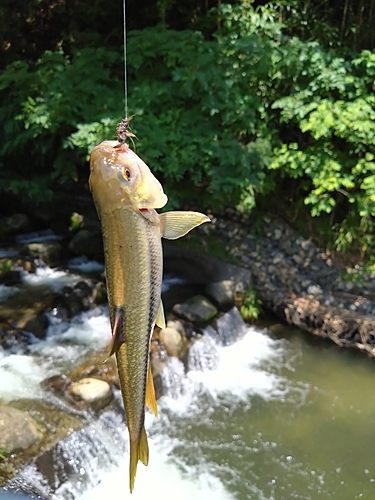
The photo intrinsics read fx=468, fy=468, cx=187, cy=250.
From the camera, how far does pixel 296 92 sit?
677cm

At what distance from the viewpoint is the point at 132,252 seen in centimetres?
148

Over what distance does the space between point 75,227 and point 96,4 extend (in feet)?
13.5

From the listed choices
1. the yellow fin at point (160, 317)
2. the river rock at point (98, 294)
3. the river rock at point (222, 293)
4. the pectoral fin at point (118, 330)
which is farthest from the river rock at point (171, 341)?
the pectoral fin at point (118, 330)

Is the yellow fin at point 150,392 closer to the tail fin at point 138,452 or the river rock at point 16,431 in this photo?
the tail fin at point 138,452

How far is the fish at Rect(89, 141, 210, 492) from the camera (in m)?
1.41

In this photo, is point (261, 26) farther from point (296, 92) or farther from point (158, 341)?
point (158, 341)

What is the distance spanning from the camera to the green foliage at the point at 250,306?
6949 mm

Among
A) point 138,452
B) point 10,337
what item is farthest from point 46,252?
point 138,452

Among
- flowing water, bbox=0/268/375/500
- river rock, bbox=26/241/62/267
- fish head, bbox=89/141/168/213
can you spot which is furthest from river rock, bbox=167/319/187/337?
fish head, bbox=89/141/168/213

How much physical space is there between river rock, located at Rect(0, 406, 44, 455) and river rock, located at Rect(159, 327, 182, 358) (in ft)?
6.21

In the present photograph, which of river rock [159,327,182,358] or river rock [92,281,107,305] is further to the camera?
river rock [92,281,107,305]

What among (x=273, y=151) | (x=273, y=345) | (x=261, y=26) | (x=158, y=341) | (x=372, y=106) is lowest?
(x=273, y=345)

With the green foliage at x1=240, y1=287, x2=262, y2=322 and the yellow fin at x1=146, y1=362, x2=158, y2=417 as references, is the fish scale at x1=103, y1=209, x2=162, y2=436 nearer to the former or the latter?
the yellow fin at x1=146, y1=362, x2=158, y2=417

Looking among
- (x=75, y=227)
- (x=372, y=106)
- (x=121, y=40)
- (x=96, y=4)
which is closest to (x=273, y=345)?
(x=372, y=106)
